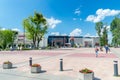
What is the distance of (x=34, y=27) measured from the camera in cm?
6525

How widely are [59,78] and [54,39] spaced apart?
128m

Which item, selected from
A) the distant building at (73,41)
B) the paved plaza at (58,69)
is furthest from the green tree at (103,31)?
the paved plaza at (58,69)

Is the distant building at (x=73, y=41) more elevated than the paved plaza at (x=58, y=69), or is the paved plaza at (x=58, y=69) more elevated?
the distant building at (x=73, y=41)

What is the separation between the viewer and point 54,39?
138 meters

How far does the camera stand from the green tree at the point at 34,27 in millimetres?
64875

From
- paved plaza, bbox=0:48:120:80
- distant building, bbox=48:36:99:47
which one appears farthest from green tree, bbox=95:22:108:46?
paved plaza, bbox=0:48:120:80

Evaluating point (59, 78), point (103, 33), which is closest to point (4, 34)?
point (103, 33)

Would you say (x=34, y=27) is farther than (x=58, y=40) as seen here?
No

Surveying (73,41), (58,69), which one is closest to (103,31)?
(73,41)

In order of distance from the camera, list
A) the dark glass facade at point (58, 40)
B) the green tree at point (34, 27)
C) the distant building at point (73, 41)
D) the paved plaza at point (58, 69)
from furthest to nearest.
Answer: the distant building at point (73, 41) < the dark glass facade at point (58, 40) < the green tree at point (34, 27) < the paved plaza at point (58, 69)

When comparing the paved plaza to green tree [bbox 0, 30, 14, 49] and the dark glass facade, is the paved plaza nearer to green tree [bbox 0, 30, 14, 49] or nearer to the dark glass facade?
green tree [bbox 0, 30, 14, 49]

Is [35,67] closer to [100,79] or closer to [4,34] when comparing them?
[100,79]

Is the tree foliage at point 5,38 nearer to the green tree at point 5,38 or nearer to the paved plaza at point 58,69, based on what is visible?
the green tree at point 5,38

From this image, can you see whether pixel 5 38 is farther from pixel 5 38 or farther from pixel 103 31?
pixel 103 31
